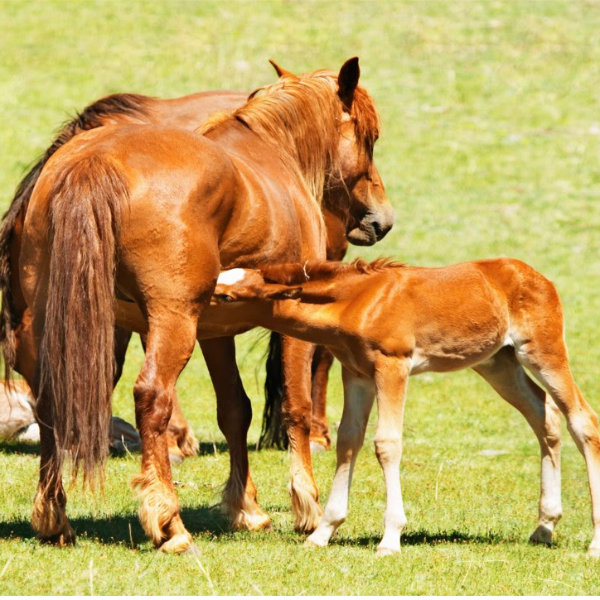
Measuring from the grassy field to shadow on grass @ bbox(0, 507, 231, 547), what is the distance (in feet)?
0.09

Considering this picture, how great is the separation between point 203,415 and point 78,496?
428 cm

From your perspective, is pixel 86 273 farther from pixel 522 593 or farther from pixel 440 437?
pixel 440 437

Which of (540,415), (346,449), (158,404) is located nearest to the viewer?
(158,404)

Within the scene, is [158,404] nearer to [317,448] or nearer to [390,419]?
[390,419]

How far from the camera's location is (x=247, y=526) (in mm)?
6945

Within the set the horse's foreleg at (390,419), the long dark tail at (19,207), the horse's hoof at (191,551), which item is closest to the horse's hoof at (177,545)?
the horse's hoof at (191,551)

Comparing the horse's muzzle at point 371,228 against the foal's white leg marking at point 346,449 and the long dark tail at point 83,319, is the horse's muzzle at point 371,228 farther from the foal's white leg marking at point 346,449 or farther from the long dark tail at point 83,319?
the long dark tail at point 83,319

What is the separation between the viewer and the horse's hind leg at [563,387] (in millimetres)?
6555

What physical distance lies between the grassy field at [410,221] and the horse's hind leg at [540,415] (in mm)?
195

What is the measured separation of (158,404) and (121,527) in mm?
1421

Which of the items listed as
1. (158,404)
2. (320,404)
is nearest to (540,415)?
(158,404)

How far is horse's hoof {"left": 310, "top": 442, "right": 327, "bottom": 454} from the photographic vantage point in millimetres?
9844

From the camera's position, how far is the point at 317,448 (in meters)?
9.91

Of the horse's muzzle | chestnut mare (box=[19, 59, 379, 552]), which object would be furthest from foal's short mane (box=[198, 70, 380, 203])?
chestnut mare (box=[19, 59, 379, 552])
